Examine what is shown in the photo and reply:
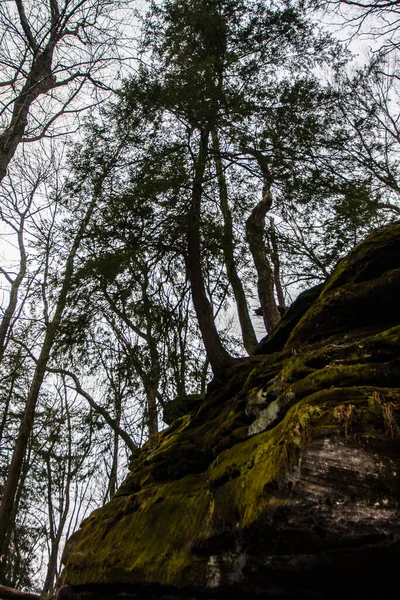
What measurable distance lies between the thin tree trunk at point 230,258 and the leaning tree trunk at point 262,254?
379 mm

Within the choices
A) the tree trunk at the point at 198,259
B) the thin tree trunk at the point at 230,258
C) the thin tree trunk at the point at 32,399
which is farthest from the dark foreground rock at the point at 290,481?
the thin tree trunk at the point at 32,399

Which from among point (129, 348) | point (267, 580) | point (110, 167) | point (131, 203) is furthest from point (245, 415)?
point (110, 167)

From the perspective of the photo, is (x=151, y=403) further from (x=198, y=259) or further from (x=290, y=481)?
(x=290, y=481)

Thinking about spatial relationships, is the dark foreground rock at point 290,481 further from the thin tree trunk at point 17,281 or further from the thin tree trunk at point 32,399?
the thin tree trunk at point 17,281

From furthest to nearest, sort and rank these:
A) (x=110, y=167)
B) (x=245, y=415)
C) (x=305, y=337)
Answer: (x=110, y=167) < (x=305, y=337) < (x=245, y=415)

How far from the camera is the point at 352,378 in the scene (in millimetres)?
2939

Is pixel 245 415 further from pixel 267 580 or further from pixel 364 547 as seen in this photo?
pixel 364 547

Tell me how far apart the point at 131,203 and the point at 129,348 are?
90.2 inches

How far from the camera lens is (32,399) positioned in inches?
378

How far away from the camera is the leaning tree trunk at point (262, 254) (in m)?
6.93

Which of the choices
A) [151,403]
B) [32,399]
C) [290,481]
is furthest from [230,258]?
[32,399]

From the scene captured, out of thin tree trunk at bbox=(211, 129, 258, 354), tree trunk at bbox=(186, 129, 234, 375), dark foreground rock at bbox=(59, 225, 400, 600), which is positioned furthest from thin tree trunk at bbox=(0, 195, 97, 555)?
dark foreground rock at bbox=(59, 225, 400, 600)

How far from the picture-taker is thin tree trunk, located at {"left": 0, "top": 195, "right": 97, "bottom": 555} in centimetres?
620

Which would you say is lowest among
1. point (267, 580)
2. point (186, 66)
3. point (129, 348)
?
point (267, 580)
